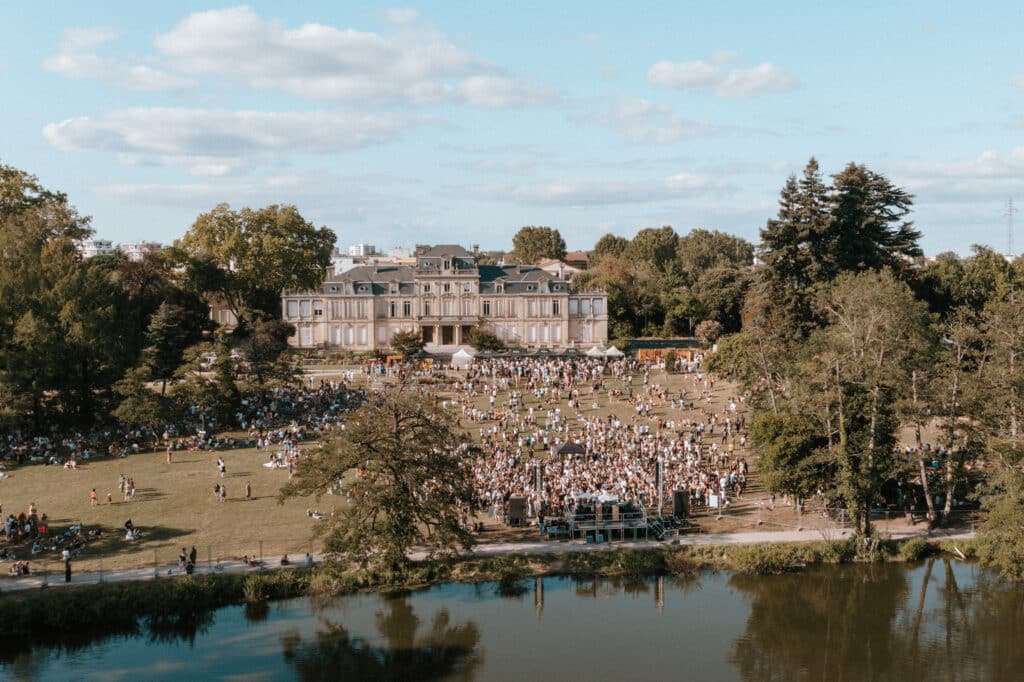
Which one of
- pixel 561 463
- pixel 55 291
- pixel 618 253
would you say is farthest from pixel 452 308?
pixel 618 253

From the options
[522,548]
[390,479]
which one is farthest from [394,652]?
[522,548]

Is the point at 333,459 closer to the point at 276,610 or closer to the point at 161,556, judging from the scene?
the point at 276,610

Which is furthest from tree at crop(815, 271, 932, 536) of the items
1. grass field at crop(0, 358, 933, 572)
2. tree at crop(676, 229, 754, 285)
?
tree at crop(676, 229, 754, 285)

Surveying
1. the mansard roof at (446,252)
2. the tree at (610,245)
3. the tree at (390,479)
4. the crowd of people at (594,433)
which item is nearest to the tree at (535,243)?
the tree at (610,245)

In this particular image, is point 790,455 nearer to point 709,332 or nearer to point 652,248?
point 709,332

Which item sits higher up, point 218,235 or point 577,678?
point 218,235

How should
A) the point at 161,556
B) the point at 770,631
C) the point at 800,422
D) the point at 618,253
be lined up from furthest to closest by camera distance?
the point at 618,253 < the point at 800,422 < the point at 161,556 < the point at 770,631
